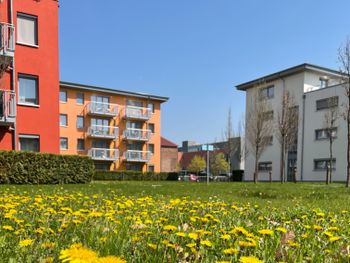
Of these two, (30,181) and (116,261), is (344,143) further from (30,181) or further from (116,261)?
(116,261)

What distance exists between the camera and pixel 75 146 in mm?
39438

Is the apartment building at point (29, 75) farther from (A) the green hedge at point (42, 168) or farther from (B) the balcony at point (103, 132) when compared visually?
(B) the balcony at point (103, 132)

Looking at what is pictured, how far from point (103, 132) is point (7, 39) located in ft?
86.1

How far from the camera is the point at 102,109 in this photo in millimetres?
40594

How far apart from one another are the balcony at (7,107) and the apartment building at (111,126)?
23726 mm

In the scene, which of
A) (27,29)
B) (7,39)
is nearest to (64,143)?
(27,29)

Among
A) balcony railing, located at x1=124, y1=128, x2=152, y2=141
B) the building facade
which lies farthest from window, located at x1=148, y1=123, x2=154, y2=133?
the building facade

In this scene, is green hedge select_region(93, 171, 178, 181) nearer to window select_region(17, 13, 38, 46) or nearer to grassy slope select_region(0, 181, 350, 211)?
window select_region(17, 13, 38, 46)

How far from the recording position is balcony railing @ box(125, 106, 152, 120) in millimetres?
42406

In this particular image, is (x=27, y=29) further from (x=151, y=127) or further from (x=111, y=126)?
(x=151, y=127)

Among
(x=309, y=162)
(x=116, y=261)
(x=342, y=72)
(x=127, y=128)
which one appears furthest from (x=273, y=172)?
(x=116, y=261)

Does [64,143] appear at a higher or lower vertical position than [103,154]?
higher

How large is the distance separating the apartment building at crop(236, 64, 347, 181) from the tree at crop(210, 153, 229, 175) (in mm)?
16148

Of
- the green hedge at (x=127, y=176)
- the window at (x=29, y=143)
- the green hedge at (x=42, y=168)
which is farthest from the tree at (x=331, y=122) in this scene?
the window at (x=29, y=143)
